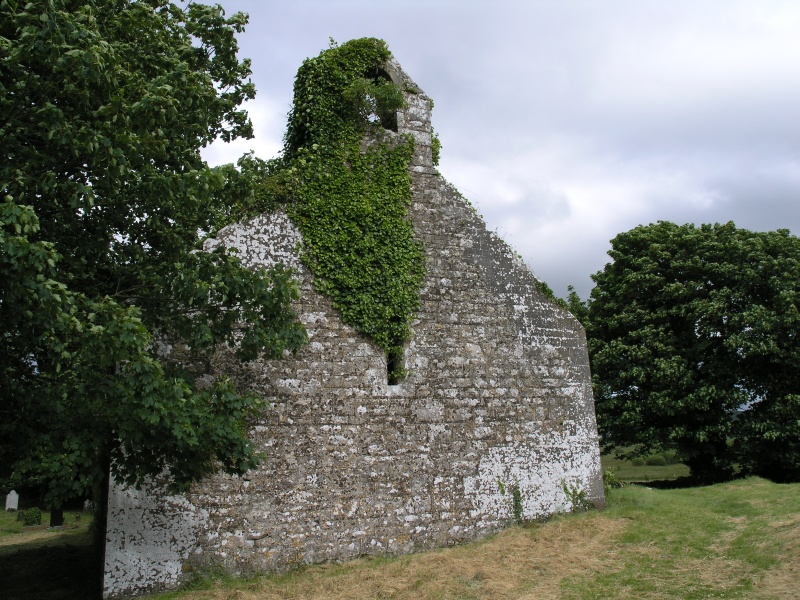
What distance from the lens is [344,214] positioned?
1008 cm

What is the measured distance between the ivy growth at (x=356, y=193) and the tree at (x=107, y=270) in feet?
6.82

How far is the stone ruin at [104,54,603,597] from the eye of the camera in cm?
827

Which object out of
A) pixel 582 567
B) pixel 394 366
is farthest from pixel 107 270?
pixel 582 567

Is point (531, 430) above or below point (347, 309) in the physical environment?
below

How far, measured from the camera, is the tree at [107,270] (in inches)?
230

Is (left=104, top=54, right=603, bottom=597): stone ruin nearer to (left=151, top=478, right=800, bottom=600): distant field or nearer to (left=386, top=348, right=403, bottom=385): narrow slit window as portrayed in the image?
(left=386, top=348, right=403, bottom=385): narrow slit window

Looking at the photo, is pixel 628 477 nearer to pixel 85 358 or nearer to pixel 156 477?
pixel 156 477

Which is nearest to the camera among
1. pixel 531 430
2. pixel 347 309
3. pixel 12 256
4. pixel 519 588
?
pixel 12 256

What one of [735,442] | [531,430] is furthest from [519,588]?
[735,442]

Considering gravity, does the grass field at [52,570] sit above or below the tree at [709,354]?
below

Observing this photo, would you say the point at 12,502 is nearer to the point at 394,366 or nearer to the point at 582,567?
the point at 394,366

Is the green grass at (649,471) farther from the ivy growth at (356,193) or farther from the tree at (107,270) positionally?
the tree at (107,270)

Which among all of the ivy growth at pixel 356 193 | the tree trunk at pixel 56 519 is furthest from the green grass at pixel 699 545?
the tree trunk at pixel 56 519

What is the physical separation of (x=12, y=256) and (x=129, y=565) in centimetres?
468
